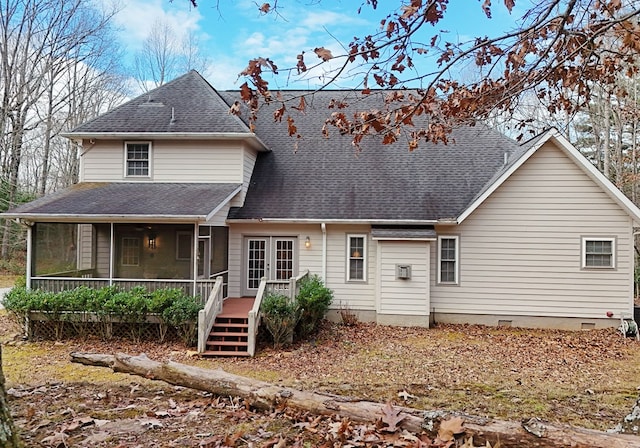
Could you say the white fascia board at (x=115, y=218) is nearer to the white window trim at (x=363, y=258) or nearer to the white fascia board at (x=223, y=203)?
the white fascia board at (x=223, y=203)

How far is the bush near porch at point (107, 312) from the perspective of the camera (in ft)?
33.5

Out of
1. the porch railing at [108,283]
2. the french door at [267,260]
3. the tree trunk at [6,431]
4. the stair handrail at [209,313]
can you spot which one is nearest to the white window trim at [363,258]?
the french door at [267,260]

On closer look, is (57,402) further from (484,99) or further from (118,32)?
(118,32)

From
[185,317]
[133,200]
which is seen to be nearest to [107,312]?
[185,317]

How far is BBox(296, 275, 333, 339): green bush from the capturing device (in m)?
10.8

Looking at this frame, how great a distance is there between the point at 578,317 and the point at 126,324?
1200 cm

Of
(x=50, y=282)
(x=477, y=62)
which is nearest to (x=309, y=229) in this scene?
(x=50, y=282)

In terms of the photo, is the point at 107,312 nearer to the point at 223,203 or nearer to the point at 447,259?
the point at 223,203

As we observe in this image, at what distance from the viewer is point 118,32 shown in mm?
26766

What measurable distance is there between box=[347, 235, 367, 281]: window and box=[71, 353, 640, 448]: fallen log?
7.82 meters

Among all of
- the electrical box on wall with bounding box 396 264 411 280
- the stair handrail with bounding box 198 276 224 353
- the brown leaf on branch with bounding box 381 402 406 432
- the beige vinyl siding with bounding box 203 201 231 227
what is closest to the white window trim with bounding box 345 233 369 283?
the electrical box on wall with bounding box 396 264 411 280

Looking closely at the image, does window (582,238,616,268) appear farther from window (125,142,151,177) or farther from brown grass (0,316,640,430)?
window (125,142,151,177)

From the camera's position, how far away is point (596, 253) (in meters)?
12.3

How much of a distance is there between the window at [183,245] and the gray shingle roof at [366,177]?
1816mm
